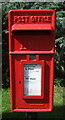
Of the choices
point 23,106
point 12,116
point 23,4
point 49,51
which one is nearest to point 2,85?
point 12,116

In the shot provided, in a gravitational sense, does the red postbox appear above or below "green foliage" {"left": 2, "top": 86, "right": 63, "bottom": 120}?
above

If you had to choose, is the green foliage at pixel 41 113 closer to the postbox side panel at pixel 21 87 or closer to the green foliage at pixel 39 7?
the green foliage at pixel 39 7

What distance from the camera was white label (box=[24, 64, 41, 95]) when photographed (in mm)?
2853

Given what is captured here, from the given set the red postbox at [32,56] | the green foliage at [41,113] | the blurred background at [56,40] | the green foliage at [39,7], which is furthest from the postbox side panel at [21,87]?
the green foliage at [39,7]

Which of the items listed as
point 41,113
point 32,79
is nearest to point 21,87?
point 32,79

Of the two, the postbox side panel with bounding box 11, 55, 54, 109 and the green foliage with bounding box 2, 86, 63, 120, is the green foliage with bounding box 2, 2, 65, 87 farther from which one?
the postbox side panel with bounding box 11, 55, 54, 109

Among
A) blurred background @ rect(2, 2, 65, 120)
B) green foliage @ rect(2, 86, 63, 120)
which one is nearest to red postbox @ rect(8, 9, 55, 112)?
green foliage @ rect(2, 86, 63, 120)

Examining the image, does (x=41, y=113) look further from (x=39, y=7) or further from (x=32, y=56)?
(x=39, y=7)

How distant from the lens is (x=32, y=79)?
2.90 m

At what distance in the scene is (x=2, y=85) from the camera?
18.2 ft

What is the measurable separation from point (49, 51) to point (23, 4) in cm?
224

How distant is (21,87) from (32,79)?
177mm

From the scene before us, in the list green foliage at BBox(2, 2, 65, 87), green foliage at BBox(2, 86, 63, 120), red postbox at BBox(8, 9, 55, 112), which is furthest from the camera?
green foliage at BBox(2, 2, 65, 87)

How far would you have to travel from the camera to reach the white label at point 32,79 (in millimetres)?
2853
